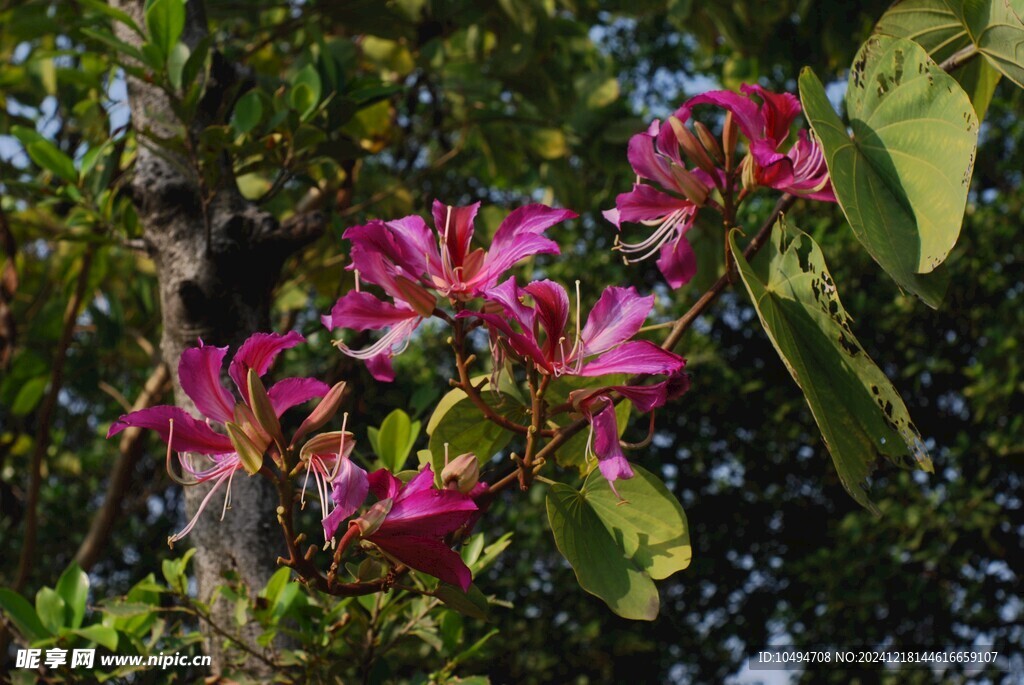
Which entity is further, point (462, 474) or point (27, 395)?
point (27, 395)

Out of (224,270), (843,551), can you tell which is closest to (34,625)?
(224,270)

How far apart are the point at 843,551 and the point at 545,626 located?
112 centimetres

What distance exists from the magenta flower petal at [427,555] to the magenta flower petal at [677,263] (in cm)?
33

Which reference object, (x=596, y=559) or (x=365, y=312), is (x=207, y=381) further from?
(x=596, y=559)

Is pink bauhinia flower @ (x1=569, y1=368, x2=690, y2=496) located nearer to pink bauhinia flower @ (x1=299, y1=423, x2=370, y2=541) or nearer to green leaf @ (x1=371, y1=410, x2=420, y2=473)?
pink bauhinia flower @ (x1=299, y1=423, x2=370, y2=541)

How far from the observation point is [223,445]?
2.29 ft

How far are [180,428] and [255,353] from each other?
0.24 ft

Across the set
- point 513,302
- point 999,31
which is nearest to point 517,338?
point 513,302

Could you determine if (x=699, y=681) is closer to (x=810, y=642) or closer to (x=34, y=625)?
(x=810, y=642)

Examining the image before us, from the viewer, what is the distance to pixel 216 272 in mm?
1220

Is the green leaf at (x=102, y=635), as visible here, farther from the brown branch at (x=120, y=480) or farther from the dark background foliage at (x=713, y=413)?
the dark background foliage at (x=713, y=413)

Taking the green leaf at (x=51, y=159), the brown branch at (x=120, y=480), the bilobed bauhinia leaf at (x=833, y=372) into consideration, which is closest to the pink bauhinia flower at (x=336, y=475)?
the bilobed bauhinia leaf at (x=833, y=372)

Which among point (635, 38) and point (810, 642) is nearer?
point (810, 642)

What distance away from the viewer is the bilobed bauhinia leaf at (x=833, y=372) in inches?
25.2
